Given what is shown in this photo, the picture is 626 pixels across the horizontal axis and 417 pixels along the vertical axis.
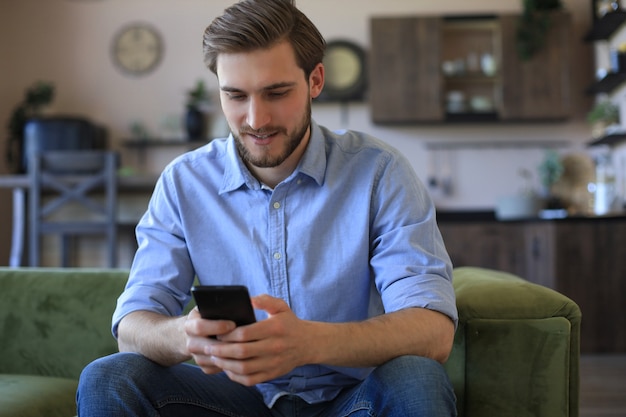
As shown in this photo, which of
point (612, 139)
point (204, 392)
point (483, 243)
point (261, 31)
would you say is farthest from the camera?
point (483, 243)

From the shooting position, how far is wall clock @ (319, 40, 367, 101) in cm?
523

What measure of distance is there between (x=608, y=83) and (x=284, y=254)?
3.52m

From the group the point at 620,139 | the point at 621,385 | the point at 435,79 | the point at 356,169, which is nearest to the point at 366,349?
the point at 356,169

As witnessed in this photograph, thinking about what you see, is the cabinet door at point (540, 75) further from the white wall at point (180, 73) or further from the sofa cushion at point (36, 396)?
the sofa cushion at point (36, 396)

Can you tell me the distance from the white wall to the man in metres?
3.71

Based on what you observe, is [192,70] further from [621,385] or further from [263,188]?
[263,188]

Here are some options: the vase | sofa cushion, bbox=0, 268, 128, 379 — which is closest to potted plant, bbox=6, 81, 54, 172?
the vase

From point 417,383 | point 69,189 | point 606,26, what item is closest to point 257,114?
point 417,383

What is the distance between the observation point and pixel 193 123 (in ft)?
17.0

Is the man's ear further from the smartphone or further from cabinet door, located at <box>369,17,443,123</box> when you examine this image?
cabinet door, located at <box>369,17,443,123</box>

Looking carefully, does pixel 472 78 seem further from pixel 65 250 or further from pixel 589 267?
pixel 65 250

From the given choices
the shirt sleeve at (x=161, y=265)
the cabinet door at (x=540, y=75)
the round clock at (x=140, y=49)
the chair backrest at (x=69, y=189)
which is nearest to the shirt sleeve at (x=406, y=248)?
the shirt sleeve at (x=161, y=265)

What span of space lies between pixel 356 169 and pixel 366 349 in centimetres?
44

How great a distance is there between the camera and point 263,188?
1513mm
